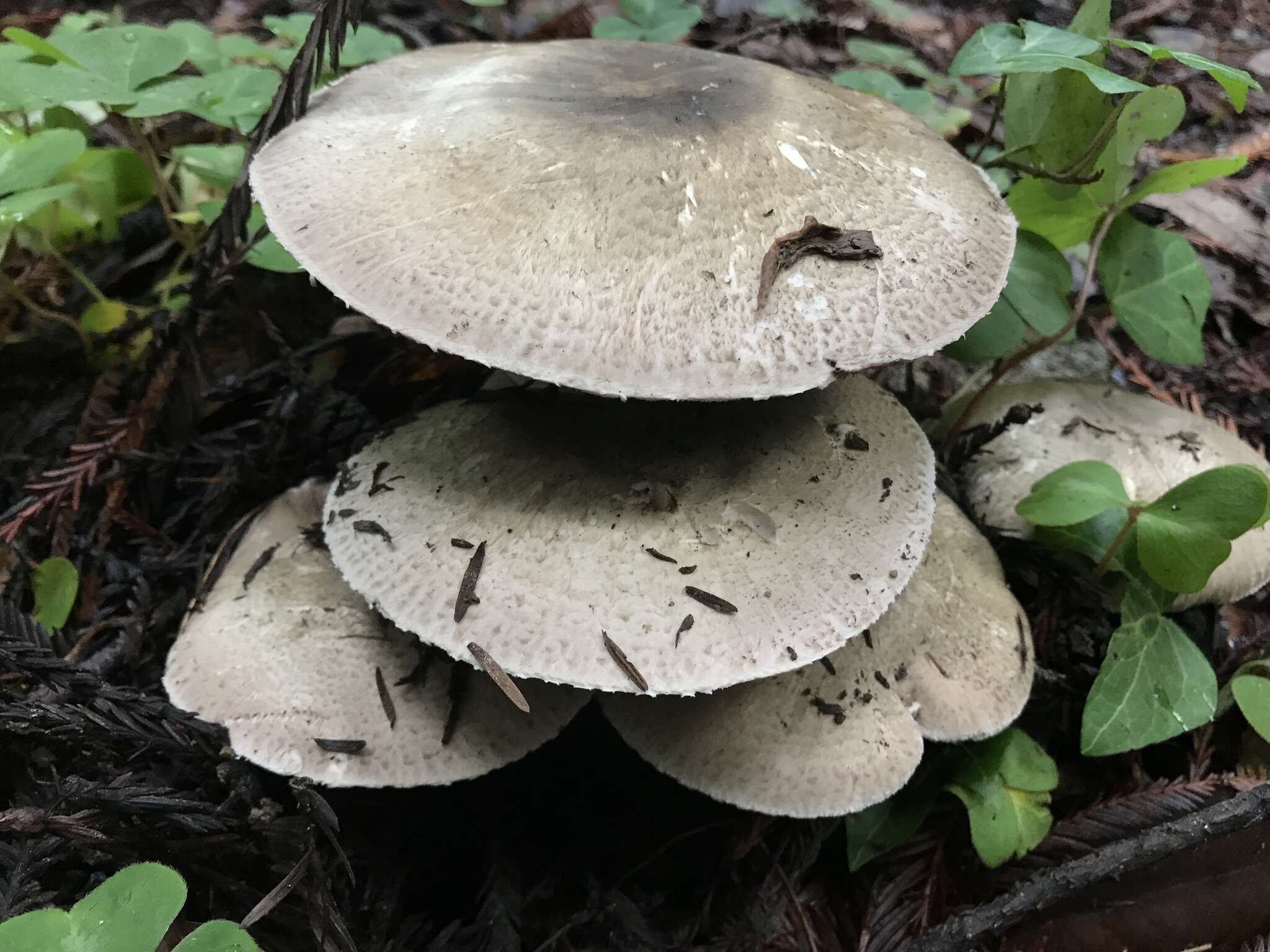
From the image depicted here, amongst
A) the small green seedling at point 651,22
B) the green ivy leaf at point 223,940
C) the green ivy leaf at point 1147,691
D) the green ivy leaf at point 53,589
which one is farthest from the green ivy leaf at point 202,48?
the green ivy leaf at point 1147,691

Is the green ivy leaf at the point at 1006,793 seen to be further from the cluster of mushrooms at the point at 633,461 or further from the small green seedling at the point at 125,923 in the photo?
the small green seedling at the point at 125,923

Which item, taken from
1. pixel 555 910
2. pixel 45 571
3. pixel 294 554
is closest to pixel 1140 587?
pixel 555 910

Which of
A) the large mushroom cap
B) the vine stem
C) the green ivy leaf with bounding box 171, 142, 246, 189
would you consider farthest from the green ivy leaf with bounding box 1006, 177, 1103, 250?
the green ivy leaf with bounding box 171, 142, 246, 189

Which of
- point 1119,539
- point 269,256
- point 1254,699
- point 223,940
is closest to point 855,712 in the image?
point 1119,539

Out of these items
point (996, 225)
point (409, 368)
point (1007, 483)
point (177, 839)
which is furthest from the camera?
point (409, 368)

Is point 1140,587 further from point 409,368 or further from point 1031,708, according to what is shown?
point 409,368

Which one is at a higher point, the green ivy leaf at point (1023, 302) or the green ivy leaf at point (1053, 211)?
the green ivy leaf at point (1053, 211)
